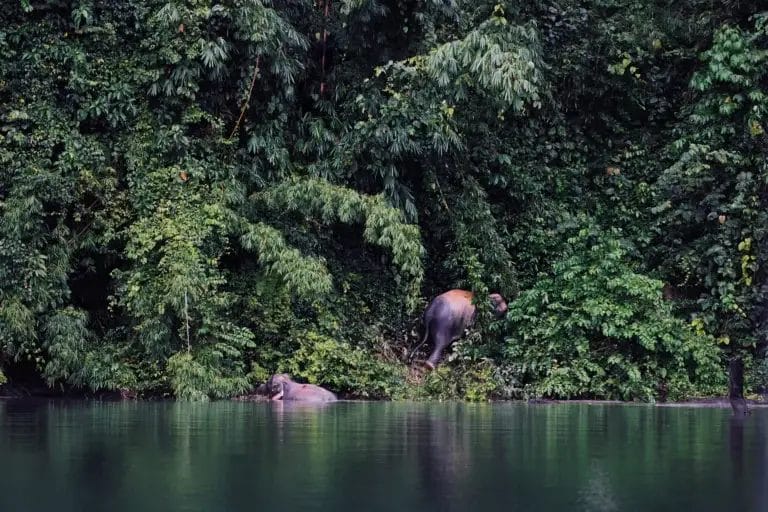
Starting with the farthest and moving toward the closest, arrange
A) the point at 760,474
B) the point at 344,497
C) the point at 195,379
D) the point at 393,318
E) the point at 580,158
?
the point at 580,158, the point at 393,318, the point at 195,379, the point at 760,474, the point at 344,497

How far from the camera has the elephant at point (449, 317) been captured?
52.9 feet

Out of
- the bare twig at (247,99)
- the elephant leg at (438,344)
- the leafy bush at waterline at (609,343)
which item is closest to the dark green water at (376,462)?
the leafy bush at waterline at (609,343)

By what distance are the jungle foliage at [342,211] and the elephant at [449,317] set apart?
0.21m

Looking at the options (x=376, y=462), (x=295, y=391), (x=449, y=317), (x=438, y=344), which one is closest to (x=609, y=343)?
(x=449, y=317)

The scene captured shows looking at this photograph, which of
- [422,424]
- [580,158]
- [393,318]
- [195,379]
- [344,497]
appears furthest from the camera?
[580,158]

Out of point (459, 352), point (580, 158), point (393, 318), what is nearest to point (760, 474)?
point (459, 352)

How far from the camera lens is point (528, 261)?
56.6 feet

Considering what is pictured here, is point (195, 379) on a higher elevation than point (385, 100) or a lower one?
lower

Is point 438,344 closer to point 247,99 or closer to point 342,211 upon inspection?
point 342,211

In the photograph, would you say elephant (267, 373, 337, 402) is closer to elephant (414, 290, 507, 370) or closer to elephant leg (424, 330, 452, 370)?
elephant leg (424, 330, 452, 370)

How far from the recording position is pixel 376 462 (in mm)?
7199

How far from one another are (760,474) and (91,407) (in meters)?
8.24

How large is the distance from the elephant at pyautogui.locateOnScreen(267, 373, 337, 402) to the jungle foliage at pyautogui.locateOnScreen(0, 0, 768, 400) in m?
0.50

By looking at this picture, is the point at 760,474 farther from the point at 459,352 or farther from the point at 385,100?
the point at 385,100
